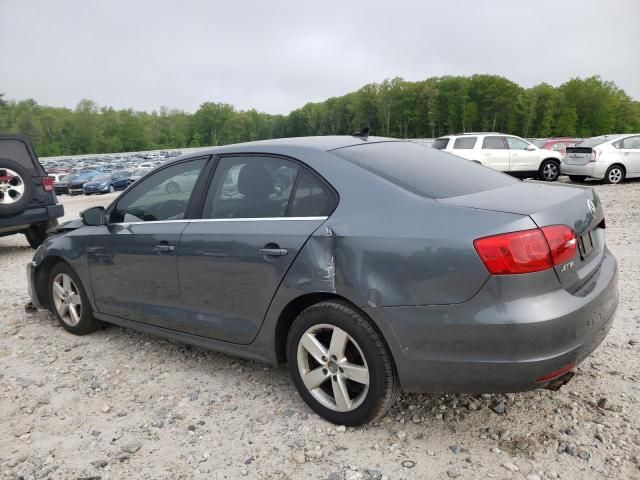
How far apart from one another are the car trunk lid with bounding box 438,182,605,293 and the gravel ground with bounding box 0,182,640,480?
0.83m

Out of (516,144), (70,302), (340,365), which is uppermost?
(516,144)

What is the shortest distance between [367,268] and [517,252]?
2.28ft

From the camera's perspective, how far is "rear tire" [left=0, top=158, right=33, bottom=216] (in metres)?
7.47

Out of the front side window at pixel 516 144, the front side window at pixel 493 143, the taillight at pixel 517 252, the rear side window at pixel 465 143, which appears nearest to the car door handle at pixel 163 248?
the taillight at pixel 517 252

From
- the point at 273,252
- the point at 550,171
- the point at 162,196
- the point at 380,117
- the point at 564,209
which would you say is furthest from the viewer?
the point at 380,117

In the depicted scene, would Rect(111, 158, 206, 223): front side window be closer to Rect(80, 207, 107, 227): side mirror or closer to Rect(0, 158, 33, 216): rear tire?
Rect(80, 207, 107, 227): side mirror

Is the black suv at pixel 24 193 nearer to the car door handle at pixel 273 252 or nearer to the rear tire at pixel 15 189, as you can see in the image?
the rear tire at pixel 15 189

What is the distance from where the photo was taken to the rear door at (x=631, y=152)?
14.3 metres

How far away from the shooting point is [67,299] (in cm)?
443

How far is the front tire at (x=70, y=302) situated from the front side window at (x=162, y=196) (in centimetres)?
78

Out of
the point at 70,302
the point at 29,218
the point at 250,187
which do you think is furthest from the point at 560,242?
the point at 29,218

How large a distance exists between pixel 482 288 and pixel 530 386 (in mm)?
509

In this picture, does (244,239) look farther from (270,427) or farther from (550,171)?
(550,171)

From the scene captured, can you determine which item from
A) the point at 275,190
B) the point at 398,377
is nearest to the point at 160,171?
the point at 275,190
